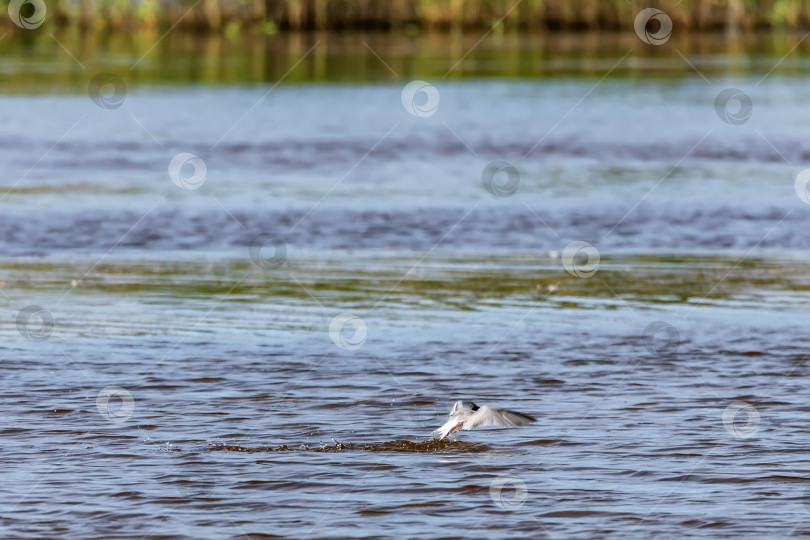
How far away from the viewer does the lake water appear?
307 inches

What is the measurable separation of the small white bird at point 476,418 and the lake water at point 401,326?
178 millimetres

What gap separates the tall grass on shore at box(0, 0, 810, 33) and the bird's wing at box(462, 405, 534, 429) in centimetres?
4854

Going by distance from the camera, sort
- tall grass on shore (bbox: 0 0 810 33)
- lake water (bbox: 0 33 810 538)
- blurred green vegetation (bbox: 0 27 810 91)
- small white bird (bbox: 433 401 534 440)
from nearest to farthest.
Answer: lake water (bbox: 0 33 810 538) → small white bird (bbox: 433 401 534 440) → blurred green vegetation (bbox: 0 27 810 91) → tall grass on shore (bbox: 0 0 810 33)

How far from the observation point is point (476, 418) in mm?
8391

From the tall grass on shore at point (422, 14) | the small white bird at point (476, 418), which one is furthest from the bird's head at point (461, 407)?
the tall grass on shore at point (422, 14)

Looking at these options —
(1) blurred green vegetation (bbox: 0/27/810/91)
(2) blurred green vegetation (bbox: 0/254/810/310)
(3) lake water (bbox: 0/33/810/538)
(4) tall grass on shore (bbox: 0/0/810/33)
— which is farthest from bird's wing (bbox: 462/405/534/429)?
(4) tall grass on shore (bbox: 0/0/810/33)

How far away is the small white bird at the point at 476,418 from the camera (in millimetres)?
8383

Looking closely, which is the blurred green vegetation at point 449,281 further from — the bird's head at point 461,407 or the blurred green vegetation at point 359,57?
the blurred green vegetation at point 359,57

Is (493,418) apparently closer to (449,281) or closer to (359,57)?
(449,281)

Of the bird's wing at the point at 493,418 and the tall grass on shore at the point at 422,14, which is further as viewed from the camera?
the tall grass on shore at the point at 422,14

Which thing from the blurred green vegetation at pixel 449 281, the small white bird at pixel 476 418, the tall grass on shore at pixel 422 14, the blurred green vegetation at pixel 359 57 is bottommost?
the small white bird at pixel 476 418

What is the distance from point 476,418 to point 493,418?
99mm

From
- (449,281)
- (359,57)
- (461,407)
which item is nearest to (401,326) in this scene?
(449,281)

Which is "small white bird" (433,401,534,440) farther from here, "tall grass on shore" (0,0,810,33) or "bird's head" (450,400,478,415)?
"tall grass on shore" (0,0,810,33)
